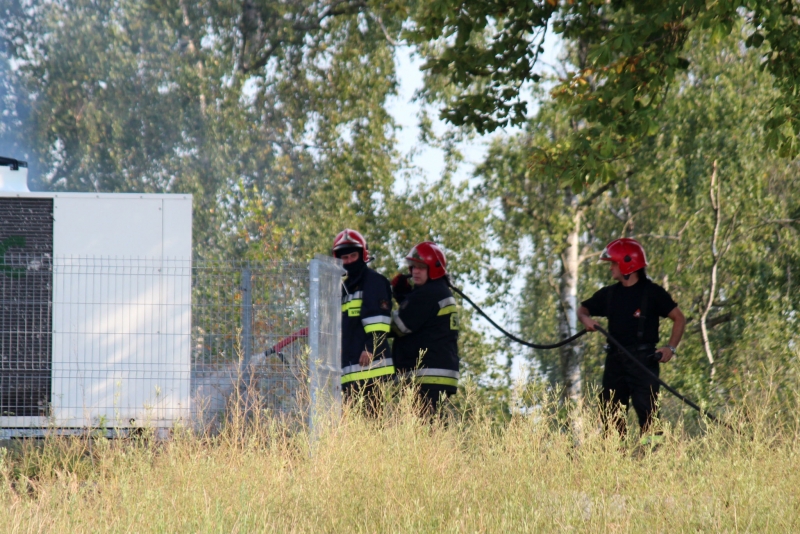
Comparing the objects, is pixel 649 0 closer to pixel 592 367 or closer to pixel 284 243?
pixel 592 367

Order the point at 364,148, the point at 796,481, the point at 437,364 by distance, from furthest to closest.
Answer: the point at 364,148 < the point at 437,364 < the point at 796,481

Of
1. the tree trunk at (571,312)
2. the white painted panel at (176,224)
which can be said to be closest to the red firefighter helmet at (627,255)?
the white painted panel at (176,224)

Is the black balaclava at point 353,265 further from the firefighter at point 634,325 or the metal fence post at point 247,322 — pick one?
the firefighter at point 634,325

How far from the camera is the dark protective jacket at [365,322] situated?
7.68 m

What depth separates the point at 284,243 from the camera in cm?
2000

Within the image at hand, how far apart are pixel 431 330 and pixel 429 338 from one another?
0.07 meters

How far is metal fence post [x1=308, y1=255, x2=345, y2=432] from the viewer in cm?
648

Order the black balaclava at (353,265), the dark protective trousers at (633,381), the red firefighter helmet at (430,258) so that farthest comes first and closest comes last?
the red firefighter helmet at (430,258) → the black balaclava at (353,265) → the dark protective trousers at (633,381)

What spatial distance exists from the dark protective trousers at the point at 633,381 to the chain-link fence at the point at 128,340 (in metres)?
2.48

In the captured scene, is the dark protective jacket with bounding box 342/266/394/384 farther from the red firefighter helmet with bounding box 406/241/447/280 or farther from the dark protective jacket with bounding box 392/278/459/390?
the red firefighter helmet with bounding box 406/241/447/280

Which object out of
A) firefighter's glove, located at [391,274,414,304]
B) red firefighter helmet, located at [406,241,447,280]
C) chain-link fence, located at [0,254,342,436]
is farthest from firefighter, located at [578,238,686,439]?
chain-link fence, located at [0,254,342,436]

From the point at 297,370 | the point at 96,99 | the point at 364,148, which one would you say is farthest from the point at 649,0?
the point at 96,99

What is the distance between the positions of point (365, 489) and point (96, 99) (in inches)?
898

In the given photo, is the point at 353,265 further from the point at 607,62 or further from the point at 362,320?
the point at 607,62
